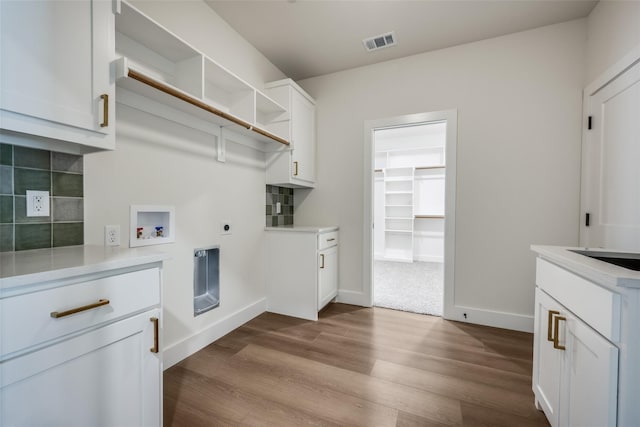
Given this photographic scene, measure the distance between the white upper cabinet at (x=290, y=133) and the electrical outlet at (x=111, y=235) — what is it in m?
1.50

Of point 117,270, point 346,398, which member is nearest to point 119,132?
point 117,270

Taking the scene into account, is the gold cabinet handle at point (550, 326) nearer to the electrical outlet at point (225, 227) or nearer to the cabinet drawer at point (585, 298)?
the cabinet drawer at point (585, 298)

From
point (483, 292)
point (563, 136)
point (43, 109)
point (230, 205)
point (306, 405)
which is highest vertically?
point (563, 136)

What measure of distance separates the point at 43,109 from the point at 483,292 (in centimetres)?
325

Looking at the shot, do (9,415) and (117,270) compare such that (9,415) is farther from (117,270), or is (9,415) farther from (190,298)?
(190,298)

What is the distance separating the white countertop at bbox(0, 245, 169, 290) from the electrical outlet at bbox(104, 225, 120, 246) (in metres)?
0.25

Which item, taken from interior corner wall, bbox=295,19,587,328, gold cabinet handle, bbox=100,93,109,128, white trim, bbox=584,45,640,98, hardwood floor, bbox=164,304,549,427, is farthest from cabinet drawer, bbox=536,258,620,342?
gold cabinet handle, bbox=100,93,109,128

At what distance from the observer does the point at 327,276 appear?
283cm

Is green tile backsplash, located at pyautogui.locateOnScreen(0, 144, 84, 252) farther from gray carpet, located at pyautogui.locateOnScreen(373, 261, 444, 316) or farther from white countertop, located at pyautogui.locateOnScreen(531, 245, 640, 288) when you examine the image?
gray carpet, located at pyautogui.locateOnScreen(373, 261, 444, 316)

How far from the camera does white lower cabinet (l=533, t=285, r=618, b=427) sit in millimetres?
850

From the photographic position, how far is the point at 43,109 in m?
0.97

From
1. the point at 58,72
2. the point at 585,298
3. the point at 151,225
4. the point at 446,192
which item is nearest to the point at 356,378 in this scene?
the point at 585,298

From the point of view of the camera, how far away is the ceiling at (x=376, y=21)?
2.08 metres

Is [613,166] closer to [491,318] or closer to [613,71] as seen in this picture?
[613,71]
